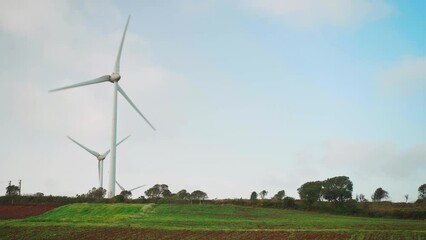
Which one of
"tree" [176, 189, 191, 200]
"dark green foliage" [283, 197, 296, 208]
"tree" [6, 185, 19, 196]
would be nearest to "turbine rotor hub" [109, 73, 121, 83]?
"dark green foliage" [283, 197, 296, 208]

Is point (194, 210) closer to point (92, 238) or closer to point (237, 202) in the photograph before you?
point (237, 202)

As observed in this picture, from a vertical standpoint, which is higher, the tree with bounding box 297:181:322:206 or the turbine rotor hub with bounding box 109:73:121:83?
the turbine rotor hub with bounding box 109:73:121:83

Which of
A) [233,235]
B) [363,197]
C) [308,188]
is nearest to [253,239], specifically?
[233,235]

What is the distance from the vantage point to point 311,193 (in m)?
115

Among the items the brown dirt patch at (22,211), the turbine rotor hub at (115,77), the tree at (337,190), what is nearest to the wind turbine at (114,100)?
the turbine rotor hub at (115,77)

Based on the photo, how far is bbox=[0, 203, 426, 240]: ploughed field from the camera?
40.8m

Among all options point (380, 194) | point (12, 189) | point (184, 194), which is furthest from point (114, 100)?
point (380, 194)

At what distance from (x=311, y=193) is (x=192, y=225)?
216 ft

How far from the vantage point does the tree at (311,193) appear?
372 ft

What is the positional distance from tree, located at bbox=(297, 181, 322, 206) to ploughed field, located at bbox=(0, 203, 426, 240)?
24.4 m

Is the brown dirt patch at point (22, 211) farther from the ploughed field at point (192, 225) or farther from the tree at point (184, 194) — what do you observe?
the tree at point (184, 194)

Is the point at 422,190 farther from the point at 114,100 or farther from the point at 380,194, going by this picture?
the point at 114,100

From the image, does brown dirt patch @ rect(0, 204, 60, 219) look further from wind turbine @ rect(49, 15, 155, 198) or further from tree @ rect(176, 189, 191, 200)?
tree @ rect(176, 189, 191, 200)

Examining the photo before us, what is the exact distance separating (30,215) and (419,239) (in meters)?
58.8
